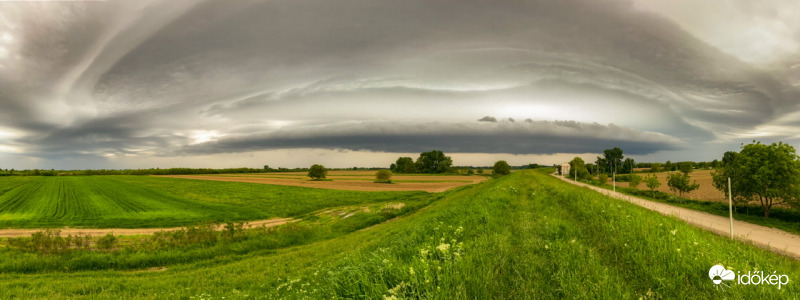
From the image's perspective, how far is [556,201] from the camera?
55.8 ft

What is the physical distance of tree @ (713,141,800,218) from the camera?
3166 cm

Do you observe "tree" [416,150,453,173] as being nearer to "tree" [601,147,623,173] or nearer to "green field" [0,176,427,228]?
"tree" [601,147,623,173]

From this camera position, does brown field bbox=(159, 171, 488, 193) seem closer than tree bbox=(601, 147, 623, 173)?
Yes

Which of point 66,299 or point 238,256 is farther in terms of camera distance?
point 238,256

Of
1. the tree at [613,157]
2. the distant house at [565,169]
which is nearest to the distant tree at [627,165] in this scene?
the tree at [613,157]

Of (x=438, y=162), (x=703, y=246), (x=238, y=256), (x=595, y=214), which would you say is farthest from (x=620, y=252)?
(x=438, y=162)

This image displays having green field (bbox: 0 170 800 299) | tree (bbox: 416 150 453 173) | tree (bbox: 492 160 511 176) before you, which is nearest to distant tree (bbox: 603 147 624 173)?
tree (bbox: 492 160 511 176)

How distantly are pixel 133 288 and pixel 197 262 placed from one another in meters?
6.23

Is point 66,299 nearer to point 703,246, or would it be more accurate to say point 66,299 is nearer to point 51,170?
point 703,246

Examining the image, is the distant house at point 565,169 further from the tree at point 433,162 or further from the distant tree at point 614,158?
the tree at point 433,162
